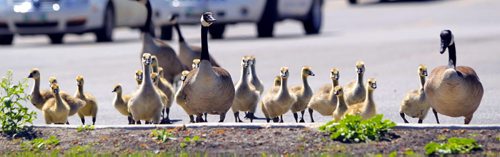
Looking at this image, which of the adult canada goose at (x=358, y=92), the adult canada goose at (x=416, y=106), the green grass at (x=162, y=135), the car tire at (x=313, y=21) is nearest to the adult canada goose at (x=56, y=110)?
the green grass at (x=162, y=135)

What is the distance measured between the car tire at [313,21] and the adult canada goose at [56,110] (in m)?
19.7

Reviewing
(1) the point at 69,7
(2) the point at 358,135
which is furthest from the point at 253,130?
(1) the point at 69,7

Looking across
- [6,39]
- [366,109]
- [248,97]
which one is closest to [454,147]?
[366,109]

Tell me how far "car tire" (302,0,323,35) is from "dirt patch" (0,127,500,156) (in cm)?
2179

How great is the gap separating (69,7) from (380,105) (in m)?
14.0

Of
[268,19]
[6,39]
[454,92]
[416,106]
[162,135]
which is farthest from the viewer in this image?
[268,19]

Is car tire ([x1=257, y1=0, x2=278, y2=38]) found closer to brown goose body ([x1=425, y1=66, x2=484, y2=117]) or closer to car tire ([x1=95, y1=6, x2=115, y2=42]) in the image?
car tire ([x1=95, y1=6, x2=115, y2=42])

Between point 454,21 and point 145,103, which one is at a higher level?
point 454,21

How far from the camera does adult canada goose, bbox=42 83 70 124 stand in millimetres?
13148

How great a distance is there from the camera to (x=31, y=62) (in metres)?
23.4

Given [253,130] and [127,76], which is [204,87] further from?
[127,76]

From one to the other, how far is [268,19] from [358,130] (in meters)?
20.5

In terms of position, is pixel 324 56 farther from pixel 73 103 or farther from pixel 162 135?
pixel 162 135

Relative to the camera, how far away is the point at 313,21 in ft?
108
